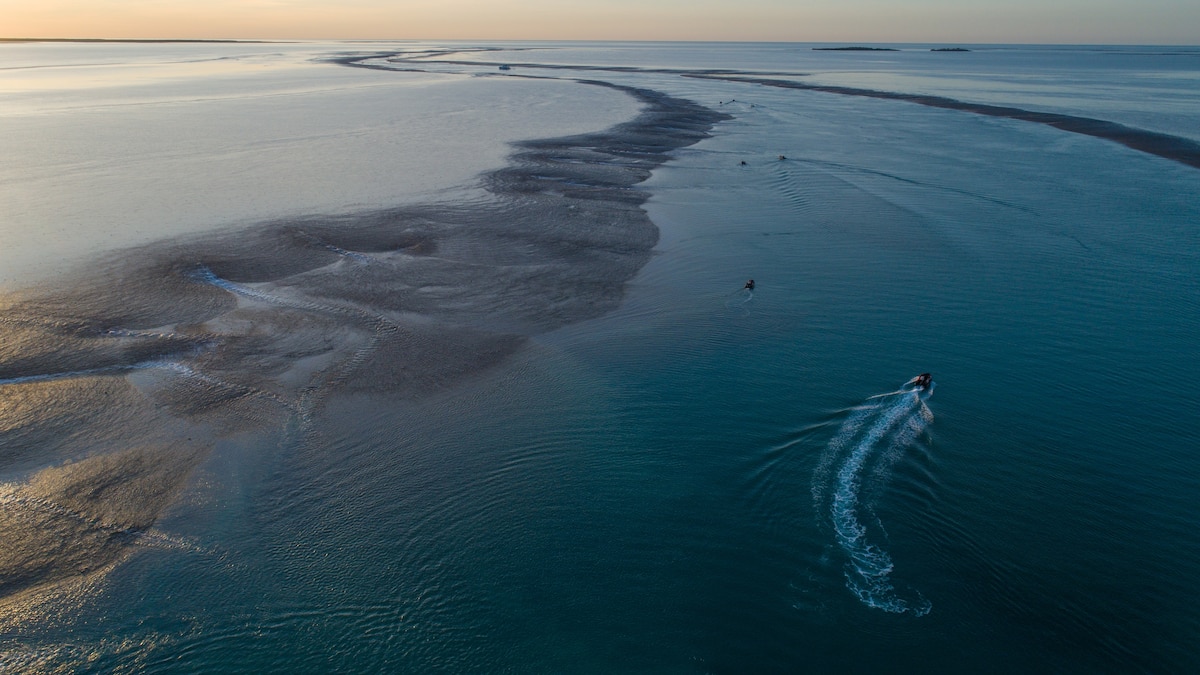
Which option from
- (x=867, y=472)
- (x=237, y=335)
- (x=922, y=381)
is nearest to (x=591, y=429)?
(x=867, y=472)

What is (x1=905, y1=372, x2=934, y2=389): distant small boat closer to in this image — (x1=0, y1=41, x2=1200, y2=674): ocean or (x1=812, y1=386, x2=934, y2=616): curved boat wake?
(x1=812, y1=386, x2=934, y2=616): curved boat wake

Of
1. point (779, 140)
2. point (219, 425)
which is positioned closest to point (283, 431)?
point (219, 425)

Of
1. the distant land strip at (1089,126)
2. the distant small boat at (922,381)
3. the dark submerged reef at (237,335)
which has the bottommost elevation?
the dark submerged reef at (237,335)

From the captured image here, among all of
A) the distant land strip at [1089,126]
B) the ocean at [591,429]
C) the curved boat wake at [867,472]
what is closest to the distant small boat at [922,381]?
the curved boat wake at [867,472]

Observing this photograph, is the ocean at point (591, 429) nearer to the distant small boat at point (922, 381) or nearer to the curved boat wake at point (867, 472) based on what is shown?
the curved boat wake at point (867, 472)

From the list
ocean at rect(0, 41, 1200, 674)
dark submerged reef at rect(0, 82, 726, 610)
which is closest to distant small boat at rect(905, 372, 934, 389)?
ocean at rect(0, 41, 1200, 674)

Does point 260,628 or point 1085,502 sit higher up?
Answer: point 1085,502

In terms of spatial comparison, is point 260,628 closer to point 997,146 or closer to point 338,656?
point 338,656
